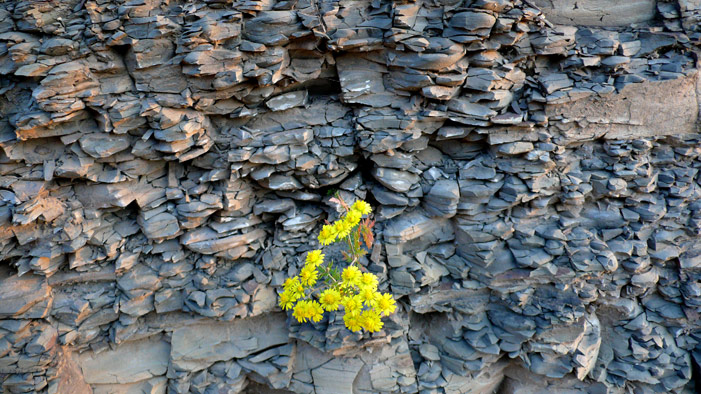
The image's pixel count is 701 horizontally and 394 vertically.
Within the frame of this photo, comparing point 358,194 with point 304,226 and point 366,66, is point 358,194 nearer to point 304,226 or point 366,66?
point 304,226

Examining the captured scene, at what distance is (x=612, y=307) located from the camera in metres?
4.97

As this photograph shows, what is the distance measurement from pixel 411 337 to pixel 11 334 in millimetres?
4026

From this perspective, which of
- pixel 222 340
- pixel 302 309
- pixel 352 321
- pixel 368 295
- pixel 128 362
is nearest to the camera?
pixel 368 295

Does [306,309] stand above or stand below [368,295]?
below

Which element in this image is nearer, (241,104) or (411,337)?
(241,104)

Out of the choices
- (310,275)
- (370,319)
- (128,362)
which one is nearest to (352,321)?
(370,319)

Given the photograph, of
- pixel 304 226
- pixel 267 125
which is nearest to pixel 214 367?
pixel 304 226

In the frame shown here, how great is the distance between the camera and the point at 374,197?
192 inches

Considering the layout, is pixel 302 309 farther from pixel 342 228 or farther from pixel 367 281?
pixel 342 228

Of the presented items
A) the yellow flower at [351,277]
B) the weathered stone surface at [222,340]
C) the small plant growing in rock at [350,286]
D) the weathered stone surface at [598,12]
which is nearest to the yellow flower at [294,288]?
the small plant growing in rock at [350,286]

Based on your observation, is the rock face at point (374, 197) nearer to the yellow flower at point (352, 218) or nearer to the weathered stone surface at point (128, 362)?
the weathered stone surface at point (128, 362)

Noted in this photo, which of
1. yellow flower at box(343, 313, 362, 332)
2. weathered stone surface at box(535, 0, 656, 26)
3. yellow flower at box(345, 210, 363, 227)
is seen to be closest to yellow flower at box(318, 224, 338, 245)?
yellow flower at box(345, 210, 363, 227)

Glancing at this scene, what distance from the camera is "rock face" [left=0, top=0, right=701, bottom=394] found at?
13.8 feet

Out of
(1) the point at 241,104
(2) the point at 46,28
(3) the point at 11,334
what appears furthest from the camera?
(1) the point at 241,104
